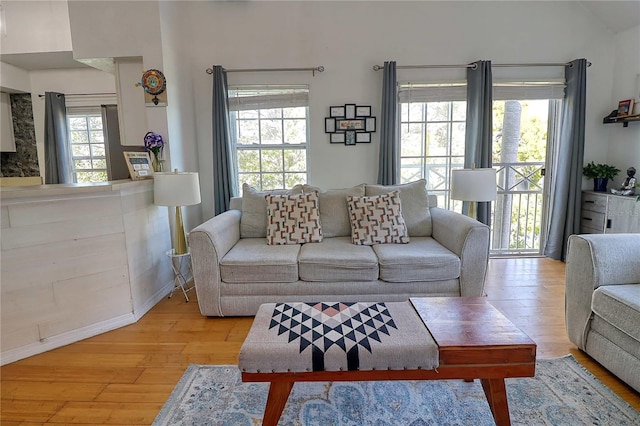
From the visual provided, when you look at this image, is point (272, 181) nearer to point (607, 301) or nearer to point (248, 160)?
point (248, 160)

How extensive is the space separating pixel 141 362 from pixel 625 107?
191 inches

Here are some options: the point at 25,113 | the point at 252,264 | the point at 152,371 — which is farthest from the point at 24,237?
the point at 25,113

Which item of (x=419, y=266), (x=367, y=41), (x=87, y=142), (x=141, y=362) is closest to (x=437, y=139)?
(x=367, y=41)

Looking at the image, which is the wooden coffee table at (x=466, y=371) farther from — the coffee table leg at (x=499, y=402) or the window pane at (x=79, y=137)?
the window pane at (x=79, y=137)

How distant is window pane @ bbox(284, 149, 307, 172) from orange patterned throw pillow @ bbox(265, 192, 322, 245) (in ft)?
3.02

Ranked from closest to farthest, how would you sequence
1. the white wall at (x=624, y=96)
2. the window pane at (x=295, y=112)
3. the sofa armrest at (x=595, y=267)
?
the sofa armrest at (x=595, y=267)
the white wall at (x=624, y=96)
the window pane at (x=295, y=112)

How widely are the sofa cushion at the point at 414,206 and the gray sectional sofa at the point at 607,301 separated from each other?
1.17m

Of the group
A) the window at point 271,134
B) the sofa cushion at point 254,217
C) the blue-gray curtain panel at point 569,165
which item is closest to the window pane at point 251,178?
the window at point 271,134

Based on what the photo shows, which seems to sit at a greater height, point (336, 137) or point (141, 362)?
point (336, 137)

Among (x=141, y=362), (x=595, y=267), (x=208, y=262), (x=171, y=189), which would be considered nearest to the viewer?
(x=595, y=267)

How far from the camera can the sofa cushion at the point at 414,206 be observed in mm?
3066

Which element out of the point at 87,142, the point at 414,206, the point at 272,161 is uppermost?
the point at 87,142

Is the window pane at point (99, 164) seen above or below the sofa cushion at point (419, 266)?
above

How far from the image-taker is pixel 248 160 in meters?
3.88
